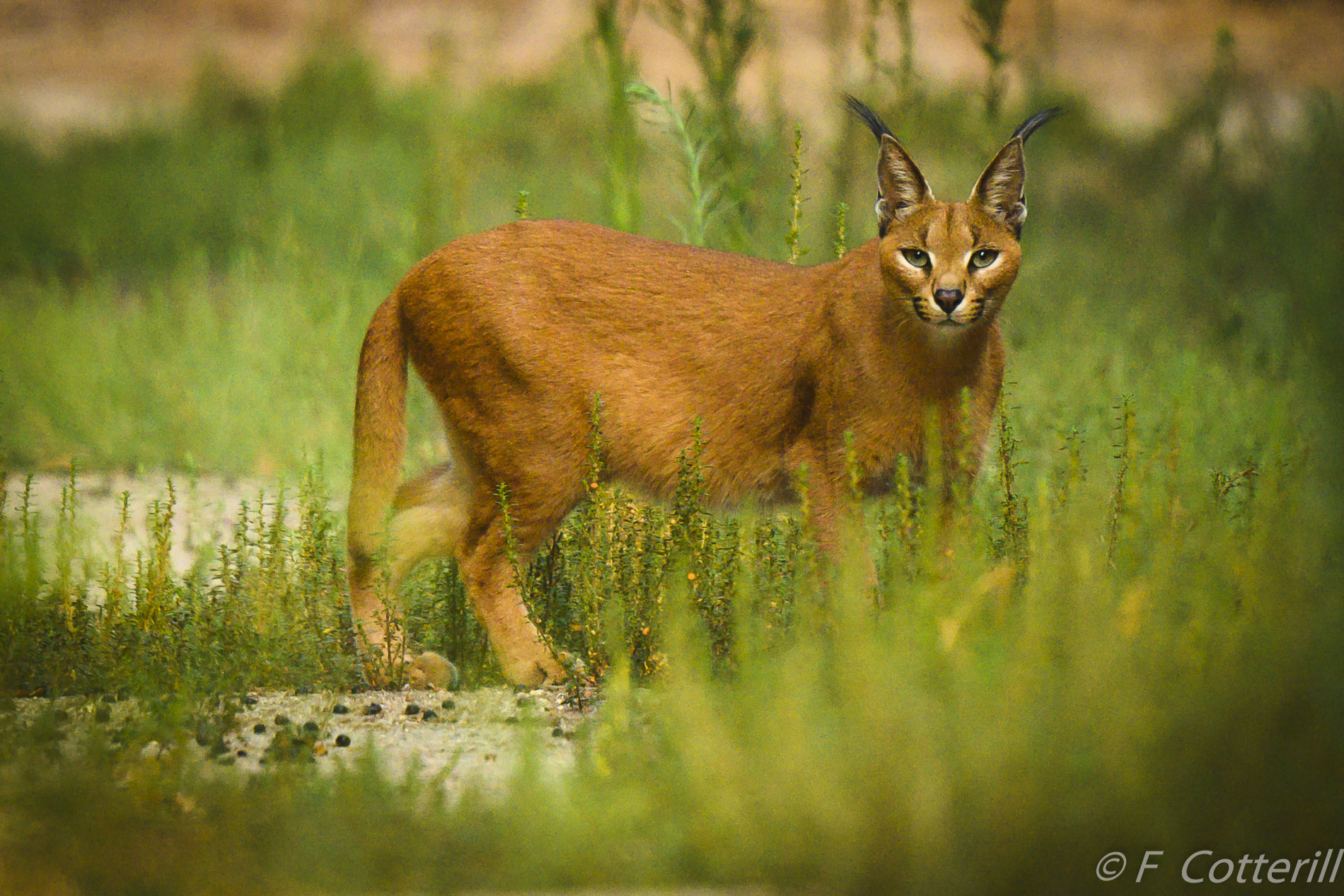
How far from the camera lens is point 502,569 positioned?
411 cm

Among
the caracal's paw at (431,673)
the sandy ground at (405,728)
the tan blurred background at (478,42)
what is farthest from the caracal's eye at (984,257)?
the tan blurred background at (478,42)

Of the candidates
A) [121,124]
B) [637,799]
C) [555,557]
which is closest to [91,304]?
[121,124]

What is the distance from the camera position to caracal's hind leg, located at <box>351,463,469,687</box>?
4145mm

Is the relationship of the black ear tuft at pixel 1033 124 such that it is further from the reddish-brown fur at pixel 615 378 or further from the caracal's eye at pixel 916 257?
the reddish-brown fur at pixel 615 378

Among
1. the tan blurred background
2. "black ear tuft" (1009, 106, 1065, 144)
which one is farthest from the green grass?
the tan blurred background

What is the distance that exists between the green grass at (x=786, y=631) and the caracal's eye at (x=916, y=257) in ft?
1.87

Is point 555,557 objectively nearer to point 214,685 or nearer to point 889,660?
point 214,685

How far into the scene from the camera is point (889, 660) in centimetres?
273

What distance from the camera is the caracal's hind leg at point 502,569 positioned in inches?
159

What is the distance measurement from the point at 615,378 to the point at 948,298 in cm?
105

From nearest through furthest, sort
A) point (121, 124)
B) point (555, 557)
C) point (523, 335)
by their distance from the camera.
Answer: point (523, 335), point (555, 557), point (121, 124)

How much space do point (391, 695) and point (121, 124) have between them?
10443 mm

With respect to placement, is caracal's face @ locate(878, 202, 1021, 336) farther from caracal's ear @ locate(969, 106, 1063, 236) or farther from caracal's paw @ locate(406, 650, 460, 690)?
caracal's paw @ locate(406, 650, 460, 690)

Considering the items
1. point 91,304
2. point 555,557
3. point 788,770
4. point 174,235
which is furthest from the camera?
point 174,235
